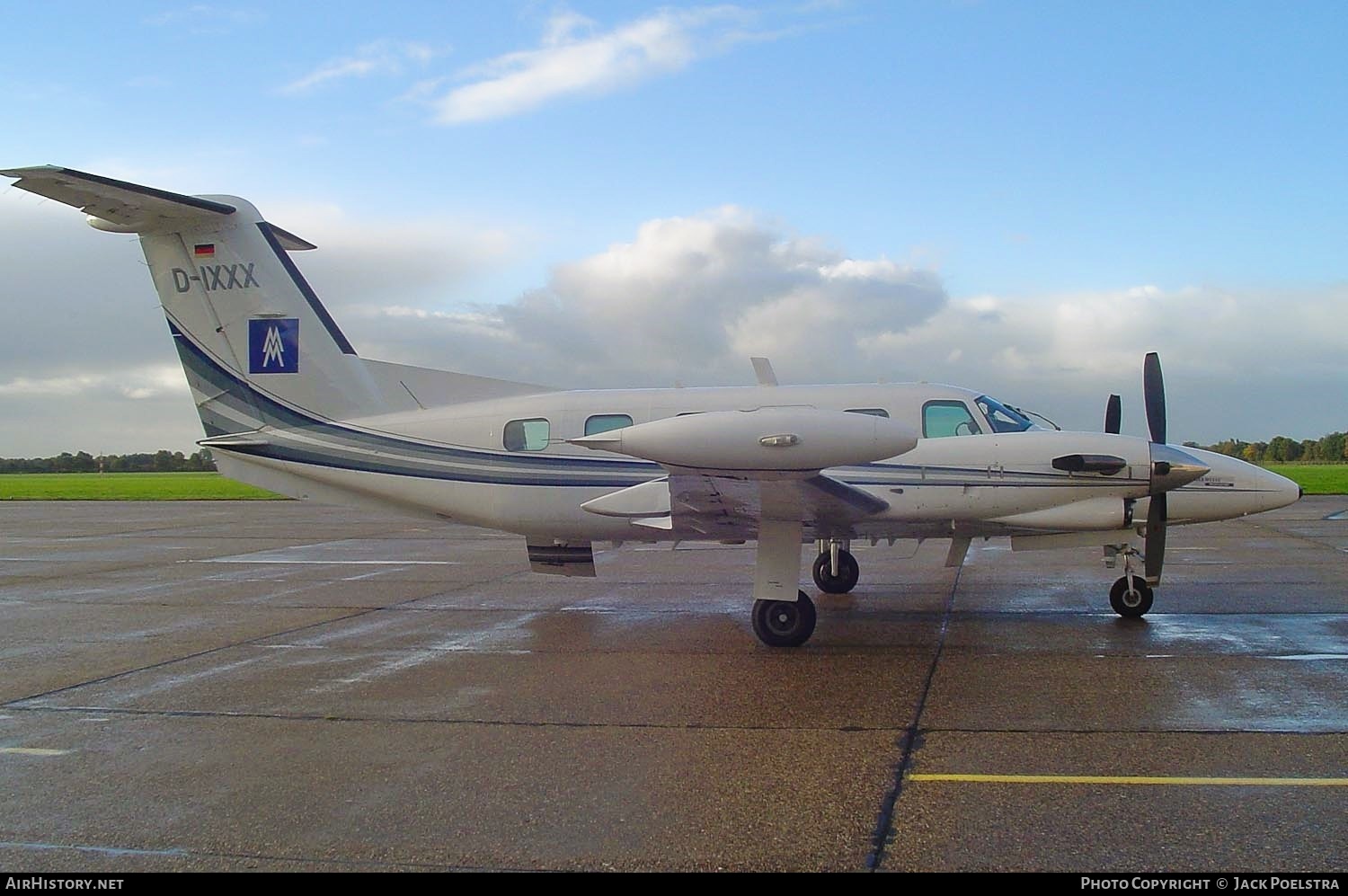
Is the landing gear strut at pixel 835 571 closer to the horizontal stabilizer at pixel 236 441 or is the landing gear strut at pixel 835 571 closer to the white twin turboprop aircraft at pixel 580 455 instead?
the white twin turboprop aircraft at pixel 580 455

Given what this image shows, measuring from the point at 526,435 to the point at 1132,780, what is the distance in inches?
291

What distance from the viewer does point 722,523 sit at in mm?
9930

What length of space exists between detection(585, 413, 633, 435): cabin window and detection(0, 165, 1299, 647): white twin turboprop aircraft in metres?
0.02

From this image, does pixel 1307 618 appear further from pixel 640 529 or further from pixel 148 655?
pixel 148 655

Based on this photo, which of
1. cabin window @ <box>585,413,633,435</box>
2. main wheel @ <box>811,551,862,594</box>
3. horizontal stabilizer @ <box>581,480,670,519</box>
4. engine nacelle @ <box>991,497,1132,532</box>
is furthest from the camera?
main wheel @ <box>811,551,862,594</box>

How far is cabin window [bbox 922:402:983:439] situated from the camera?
10438 mm

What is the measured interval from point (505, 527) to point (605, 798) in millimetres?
6219

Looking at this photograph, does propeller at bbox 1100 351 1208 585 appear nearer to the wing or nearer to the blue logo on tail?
the wing

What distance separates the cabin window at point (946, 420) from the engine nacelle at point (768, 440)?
9.73 ft

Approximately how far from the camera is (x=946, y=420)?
1052cm

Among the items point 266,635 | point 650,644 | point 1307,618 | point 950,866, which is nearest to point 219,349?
point 266,635

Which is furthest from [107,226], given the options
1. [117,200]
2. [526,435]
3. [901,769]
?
[901,769]

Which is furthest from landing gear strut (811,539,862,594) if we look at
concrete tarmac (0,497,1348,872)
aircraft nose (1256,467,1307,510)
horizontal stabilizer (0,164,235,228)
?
horizontal stabilizer (0,164,235,228)

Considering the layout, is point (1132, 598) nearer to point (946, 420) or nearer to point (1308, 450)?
point (946, 420)
